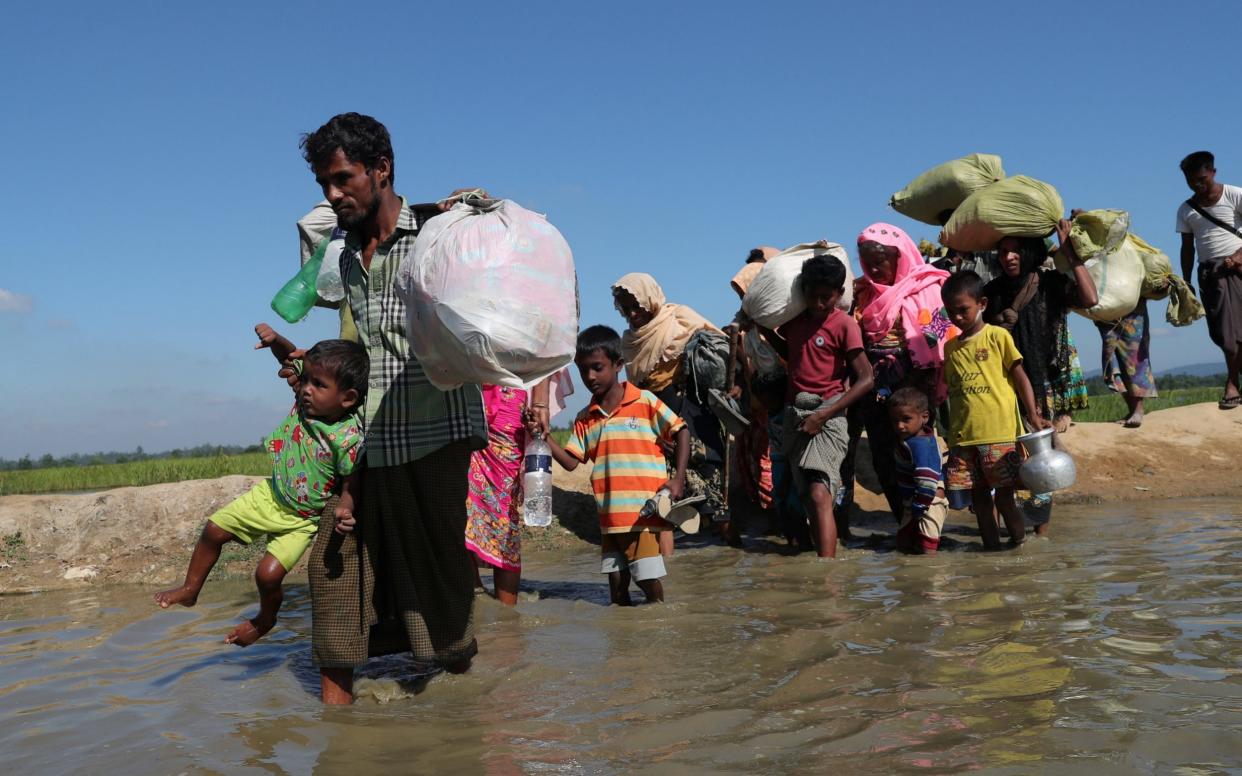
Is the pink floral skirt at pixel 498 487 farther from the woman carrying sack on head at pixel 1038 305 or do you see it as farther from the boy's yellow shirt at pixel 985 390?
the woman carrying sack on head at pixel 1038 305

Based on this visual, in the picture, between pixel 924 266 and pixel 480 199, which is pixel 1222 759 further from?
pixel 924 266

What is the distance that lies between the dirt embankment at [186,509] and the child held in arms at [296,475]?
2962 millimetres

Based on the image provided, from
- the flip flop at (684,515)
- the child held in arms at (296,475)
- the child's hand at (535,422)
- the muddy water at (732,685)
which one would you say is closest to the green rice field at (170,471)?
the child's hand at (535,422)

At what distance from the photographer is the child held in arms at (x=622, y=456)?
16.1 ft

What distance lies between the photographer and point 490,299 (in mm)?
2801

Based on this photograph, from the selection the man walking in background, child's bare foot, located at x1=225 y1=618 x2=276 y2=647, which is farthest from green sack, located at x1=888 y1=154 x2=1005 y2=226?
child's bare foot, located at x1=225 y1=618 x2=276 y2=647

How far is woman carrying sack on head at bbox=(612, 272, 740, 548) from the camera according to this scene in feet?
22.7

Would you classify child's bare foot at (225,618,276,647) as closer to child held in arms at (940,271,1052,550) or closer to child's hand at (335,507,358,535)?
child's hand at (335,507,358,535)

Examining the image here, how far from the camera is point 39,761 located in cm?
→ 294

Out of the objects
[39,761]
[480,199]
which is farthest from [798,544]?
[39,761]

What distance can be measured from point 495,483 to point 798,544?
88.6 inches

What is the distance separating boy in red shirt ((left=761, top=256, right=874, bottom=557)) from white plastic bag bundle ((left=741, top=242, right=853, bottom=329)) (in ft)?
0.25

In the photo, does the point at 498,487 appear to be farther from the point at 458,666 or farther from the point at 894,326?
the point at 894,326

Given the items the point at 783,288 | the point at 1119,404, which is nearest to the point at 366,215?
the point at 783,288
